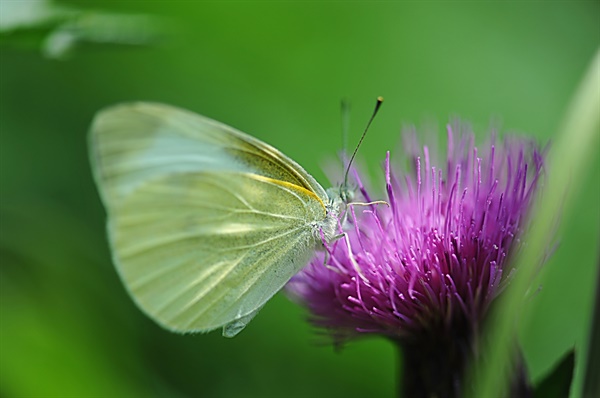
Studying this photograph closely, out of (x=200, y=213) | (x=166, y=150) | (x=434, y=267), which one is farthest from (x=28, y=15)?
(x=434, y=267)

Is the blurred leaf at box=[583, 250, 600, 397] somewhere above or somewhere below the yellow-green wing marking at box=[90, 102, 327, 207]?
below

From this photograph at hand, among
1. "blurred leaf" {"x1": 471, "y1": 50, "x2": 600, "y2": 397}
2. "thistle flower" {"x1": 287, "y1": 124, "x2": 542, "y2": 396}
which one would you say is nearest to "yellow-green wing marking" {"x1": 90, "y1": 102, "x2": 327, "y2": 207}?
"thistle flower" {"x1": 287, "y1": 124, "x2": 542, "y2": 396}

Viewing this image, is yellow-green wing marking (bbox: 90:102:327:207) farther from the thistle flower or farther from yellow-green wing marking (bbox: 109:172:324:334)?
the thistle flower

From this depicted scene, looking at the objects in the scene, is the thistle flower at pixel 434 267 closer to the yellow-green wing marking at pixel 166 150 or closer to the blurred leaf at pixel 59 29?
the yellow-green wing marking at pixel 166 150

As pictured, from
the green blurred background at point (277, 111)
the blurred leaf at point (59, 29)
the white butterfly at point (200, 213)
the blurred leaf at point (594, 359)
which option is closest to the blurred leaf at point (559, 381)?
the blurred leaf at point (594, 359)

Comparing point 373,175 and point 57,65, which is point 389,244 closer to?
point 373,175

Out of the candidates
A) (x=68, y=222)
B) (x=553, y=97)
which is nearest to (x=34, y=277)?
(x=68, y=222)
